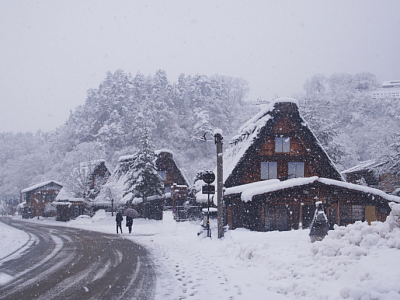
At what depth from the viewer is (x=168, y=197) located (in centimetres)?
4131

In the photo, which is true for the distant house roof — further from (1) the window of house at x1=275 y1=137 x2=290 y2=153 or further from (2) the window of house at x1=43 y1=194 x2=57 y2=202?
(1) the window of house at x1=275 y1=137 x2=290 y2=153

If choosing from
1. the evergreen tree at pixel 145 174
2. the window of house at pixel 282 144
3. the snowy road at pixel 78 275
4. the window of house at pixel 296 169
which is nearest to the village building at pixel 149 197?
the evergreen tree at pixel 145 174

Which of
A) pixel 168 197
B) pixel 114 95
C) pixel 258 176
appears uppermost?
pixel 114 95

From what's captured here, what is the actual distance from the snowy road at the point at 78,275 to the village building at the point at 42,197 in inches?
1826

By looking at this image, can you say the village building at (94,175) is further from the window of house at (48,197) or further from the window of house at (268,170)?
the window of house at (268,170)

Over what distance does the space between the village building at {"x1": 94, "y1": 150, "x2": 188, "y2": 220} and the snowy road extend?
21950 mm

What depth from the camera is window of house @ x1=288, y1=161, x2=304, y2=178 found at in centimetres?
2558

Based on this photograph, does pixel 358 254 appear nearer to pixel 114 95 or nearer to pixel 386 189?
pixel 386 189

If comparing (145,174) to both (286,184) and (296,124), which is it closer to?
(296,124)

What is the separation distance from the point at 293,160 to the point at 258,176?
3264 mm

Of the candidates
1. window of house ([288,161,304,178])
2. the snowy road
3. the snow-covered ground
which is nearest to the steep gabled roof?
window of house ([288,161,304,178])

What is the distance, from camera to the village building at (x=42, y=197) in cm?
5569

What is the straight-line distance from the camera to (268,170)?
25.4m

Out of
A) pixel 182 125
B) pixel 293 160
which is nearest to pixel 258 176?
pixel 293 160
